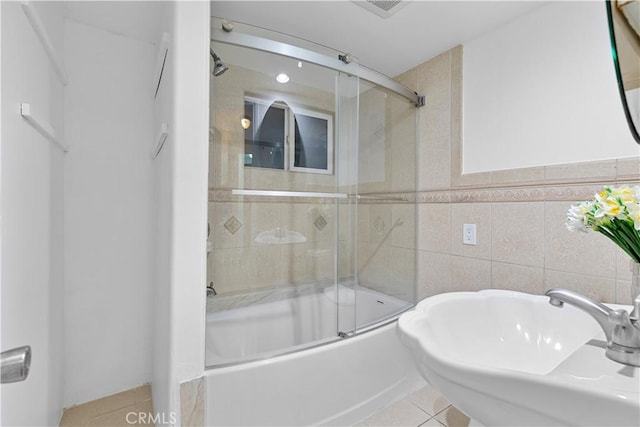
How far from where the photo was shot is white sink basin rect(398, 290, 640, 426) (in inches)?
19.5

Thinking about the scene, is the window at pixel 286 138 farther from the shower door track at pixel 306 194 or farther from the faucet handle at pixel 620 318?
the faucet handle at pixel 620 318

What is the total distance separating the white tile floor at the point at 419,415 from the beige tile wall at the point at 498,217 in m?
0.62

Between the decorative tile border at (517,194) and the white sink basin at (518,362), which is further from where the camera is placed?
the decorative tile border at (517,194)

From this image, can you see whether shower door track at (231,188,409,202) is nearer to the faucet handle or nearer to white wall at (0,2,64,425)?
white wall at (0,2,64,425)

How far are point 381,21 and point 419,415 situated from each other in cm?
206

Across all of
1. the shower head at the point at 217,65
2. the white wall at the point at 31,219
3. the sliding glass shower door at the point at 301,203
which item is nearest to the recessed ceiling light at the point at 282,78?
the sliding glass shower door at the point at 301,203

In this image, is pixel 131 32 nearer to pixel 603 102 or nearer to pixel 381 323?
pixel 381 323

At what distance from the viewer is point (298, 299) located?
1787 mm

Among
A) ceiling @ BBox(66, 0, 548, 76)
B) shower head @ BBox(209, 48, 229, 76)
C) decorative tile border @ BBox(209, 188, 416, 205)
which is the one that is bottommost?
decorative tile border @ BBox(209, 188, 416, 205)

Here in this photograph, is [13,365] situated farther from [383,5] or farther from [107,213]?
[383,5]

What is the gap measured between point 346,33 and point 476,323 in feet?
5.28

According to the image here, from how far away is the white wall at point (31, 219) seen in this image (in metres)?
0.85

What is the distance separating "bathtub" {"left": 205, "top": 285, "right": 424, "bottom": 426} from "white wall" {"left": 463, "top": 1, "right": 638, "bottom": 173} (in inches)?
45.5

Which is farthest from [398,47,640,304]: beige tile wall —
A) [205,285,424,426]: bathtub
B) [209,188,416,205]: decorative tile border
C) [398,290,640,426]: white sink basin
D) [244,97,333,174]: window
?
[244,97,333,174]: window
